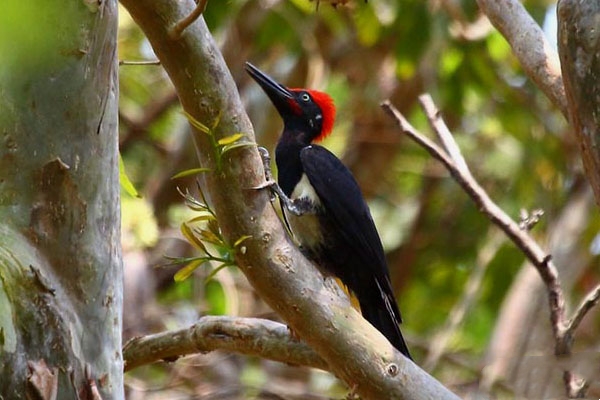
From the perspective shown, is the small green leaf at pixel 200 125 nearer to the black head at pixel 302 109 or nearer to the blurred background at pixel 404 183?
the black head at pixel 302 109

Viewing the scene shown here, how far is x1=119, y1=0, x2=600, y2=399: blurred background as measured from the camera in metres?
6.25

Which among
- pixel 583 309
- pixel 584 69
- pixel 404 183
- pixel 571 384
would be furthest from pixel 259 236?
pixel 404 183

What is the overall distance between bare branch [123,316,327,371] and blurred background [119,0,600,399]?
185cm

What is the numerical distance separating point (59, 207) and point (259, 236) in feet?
1.60

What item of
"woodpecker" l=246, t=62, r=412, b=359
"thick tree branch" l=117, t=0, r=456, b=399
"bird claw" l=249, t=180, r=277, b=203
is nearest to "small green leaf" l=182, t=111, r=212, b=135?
"thick tree branch" l=117, t=0, r=456, b=399

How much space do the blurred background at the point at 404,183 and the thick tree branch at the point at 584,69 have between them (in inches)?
99.1

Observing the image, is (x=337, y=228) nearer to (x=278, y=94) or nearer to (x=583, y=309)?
(x=278, y=94)

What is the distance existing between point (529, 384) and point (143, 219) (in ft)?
9.26

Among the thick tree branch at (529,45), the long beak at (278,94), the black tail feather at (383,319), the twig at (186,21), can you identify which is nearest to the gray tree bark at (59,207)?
the twig at (186,21)

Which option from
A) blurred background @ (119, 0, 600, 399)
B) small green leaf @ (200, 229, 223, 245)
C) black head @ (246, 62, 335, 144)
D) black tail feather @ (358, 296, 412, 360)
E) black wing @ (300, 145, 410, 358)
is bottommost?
small green leaf @ (200, 229, 223, 245)

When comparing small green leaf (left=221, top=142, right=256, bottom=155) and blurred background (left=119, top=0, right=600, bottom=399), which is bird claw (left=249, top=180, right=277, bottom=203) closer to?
small green leaf (left=221, top=142, right=256, bottom=155)

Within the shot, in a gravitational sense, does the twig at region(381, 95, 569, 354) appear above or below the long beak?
below

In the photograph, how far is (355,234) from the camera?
415 centimetres

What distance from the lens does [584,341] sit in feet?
22.9
